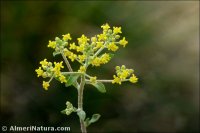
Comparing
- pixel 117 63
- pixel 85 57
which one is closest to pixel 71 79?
pixel 85 57

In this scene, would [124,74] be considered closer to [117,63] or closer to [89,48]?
[89,48]

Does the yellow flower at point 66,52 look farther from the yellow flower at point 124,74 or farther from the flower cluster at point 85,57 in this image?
the yellow flower at point 124,74

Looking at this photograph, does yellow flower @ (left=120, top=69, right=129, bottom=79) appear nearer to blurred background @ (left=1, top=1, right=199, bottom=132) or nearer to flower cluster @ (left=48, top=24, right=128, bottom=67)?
flower cluster @ (left=48, top=24, right=128, bottom=67)

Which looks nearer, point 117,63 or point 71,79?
point 71,79

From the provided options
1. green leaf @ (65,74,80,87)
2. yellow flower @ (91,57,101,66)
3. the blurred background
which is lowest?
green leaf @ (65,74,80,87)

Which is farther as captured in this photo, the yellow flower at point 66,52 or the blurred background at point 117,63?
the blurred background at point 117,63

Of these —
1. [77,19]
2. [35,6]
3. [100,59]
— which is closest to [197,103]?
[77,19]

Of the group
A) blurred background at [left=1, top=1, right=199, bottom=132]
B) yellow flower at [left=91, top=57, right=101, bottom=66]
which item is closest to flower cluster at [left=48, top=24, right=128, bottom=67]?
yellow flower at [left=91, top=57, right=101, bottom=66]

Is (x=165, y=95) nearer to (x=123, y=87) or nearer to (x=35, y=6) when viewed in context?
(x=123, y=87)

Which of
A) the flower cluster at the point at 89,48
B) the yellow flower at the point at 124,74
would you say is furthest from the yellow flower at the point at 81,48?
the yellow flower at the point at 124,74
